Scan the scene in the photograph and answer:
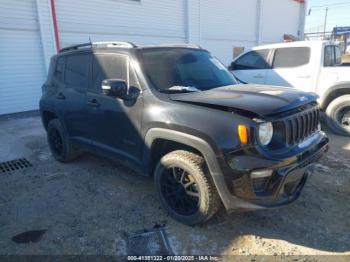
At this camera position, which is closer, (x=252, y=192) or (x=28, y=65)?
(x=252, y=192)

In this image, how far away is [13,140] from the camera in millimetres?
6676

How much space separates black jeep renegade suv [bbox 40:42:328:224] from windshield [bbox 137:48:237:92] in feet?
0.04

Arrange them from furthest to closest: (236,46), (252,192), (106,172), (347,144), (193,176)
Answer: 1. (236,46)
2. (347,144)
3. (106,172)
4. (193,176)
5. (252,192)

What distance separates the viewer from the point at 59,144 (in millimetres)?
5098

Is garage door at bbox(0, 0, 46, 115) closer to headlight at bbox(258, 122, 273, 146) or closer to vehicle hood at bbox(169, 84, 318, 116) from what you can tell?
vehicle hood at bbox(169, 84, 318, 116)

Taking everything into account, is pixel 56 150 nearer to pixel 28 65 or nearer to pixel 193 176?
pixel 193 176

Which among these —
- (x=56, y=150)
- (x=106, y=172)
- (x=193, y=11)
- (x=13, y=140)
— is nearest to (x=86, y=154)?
(x=56, y=150)

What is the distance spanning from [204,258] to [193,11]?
13.2 metres

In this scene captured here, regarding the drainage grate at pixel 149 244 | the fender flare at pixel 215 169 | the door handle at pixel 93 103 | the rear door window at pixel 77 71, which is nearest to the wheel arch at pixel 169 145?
the fender flare at pixel 215 169

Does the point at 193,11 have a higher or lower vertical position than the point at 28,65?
higher

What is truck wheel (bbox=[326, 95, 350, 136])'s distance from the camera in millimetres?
6257

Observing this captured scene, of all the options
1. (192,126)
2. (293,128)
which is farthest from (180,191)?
(293,128)

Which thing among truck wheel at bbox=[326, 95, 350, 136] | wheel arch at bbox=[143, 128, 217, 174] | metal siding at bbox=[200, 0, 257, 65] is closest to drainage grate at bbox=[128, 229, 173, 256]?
wheel arch at bbox=[143, 128, 217, 174]

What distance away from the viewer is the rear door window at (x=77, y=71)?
4211mm
